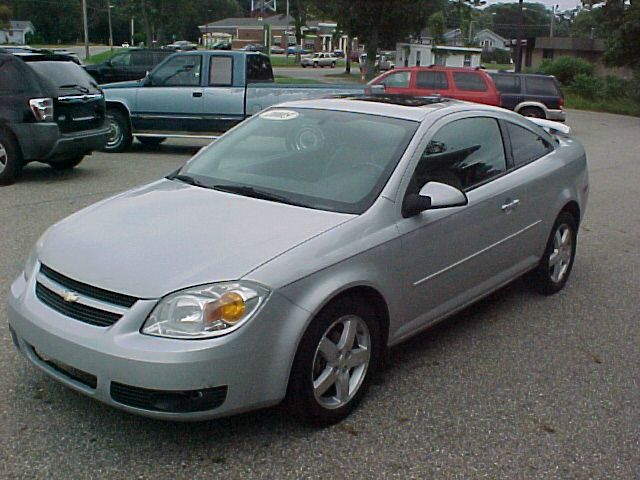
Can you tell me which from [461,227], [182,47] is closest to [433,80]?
[461,227]

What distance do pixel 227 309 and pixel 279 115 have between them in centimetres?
214

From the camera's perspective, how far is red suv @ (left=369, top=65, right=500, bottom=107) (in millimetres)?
17312

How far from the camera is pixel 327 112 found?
4.90 metres

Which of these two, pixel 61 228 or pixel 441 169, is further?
pixel 441 169

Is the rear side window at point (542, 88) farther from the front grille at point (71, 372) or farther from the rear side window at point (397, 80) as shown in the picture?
the front grille at point (71, 372)

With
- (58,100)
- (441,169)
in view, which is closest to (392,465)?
(441,169)

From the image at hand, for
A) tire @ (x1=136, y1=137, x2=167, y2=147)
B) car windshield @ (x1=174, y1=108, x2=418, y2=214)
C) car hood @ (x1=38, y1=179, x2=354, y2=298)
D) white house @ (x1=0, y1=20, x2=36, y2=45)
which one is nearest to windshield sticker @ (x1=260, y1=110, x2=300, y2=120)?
car windshield @ (x1=174, y1=108, x2=418, y2=214)

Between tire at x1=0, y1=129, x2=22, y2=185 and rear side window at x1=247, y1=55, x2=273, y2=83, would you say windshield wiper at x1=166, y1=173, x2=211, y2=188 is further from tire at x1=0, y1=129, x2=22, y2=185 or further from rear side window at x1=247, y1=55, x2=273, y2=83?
rear side window at x1=247, y1=55, x2=273, y2=83

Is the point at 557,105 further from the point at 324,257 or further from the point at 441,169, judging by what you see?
the point at 324,257

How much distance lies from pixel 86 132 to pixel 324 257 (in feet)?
24.6

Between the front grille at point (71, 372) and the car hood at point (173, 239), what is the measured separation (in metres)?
0.39

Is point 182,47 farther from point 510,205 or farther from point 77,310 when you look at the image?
point 77,310

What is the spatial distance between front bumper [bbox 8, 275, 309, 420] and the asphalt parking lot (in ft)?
0.95

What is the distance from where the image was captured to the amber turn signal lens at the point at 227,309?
10.7 ft
